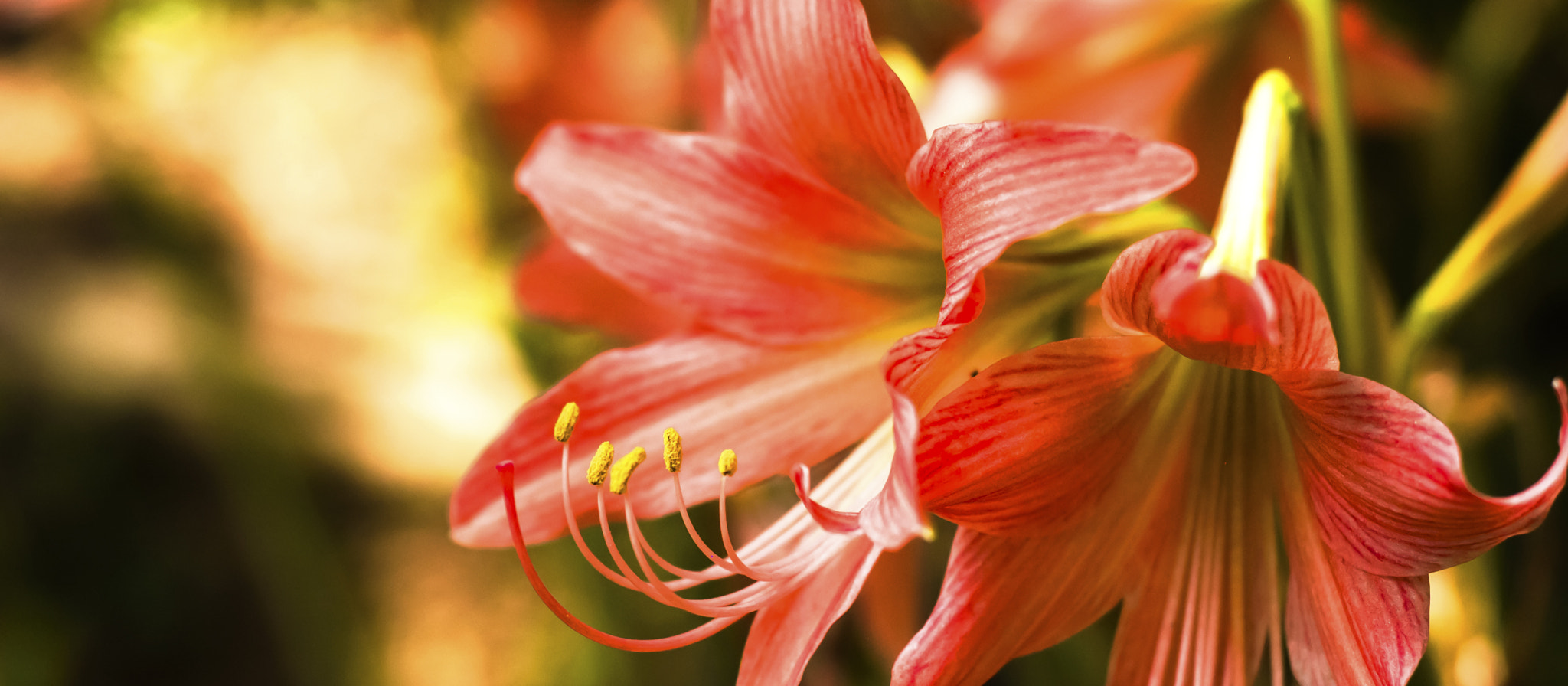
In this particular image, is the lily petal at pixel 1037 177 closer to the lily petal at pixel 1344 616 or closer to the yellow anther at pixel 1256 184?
the yellow anther at pixel 1256 184

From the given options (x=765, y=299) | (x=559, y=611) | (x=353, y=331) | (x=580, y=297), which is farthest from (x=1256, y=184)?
(x=353, y=331)

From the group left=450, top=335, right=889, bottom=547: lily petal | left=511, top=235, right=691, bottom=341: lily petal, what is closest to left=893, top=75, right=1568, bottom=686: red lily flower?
left=450, top=335, right=889, bottom=547: lily petal

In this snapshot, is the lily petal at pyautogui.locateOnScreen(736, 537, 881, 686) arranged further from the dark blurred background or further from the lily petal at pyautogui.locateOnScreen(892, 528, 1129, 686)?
the dark blurred background

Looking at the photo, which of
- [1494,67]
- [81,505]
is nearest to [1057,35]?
[1494,67]

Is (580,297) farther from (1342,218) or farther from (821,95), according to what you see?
(1342,218)

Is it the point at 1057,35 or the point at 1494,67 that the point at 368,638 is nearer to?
the point at 1057,35

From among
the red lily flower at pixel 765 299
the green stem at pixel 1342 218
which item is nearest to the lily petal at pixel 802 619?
the red lily flower at pixel 765 299
